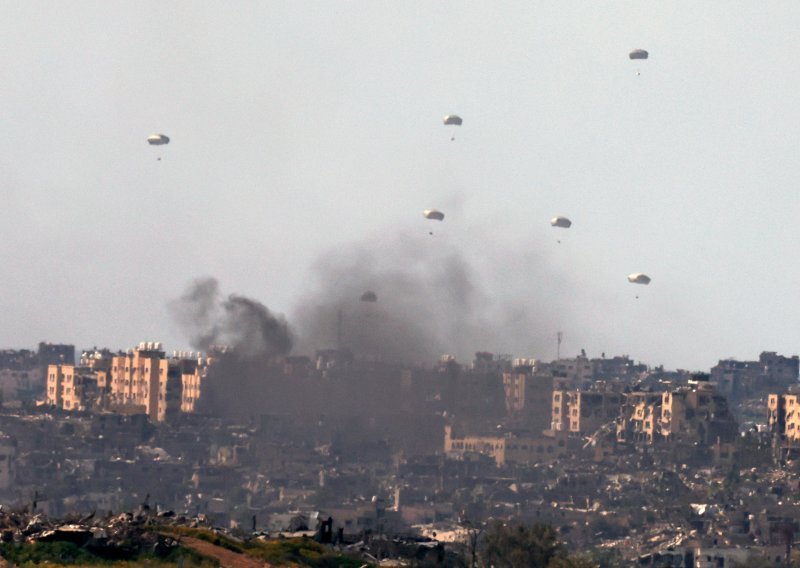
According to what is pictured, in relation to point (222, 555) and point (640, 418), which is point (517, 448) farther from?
point (222, 555)

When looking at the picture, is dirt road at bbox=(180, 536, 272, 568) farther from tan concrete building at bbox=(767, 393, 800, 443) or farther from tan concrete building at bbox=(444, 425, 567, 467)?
tan concrete building at bbox=(767, 393, 800, 443)

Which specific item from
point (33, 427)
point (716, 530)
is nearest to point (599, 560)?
point (716, 530)

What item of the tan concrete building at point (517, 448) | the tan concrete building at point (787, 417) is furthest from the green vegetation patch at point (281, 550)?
the tan concrete building at point (787, 417)

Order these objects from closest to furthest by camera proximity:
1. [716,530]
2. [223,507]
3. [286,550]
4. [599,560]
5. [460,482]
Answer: [286,550] → [599,560] → [716,530] → [223,507] → [460,482]

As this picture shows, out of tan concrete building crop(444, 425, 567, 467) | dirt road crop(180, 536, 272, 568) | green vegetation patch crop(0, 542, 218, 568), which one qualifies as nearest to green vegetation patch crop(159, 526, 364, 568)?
dirt road crop(180, 536, 272, 568)

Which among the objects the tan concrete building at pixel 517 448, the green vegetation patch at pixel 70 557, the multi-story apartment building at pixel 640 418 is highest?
the multi-story apartment building at pixel 640 418

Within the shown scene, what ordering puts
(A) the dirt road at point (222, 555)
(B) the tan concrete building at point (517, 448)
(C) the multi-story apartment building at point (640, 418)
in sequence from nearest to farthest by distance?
(A) the dirt road at point (222, 555), (B) the tan concrete building at point (517, 448), (C) the multi-story apartment building at point (640, 418)

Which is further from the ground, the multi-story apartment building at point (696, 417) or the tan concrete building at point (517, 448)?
the multi-story apartment building at point (696, 417)

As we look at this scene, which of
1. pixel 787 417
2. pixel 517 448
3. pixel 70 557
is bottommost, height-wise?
pixel 70 557

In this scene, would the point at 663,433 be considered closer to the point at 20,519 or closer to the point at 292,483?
the point at 292,483

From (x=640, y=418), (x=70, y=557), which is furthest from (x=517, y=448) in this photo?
(x=70, y=557)

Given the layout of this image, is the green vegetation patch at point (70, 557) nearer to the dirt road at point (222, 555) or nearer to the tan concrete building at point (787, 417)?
the dirt road at point (222, 555)
